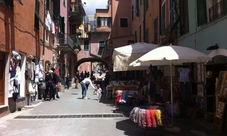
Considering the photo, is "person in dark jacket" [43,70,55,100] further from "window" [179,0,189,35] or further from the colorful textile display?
the colorful textile display

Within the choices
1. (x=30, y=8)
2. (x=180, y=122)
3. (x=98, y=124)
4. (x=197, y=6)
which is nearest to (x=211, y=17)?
(x=197, y=6)

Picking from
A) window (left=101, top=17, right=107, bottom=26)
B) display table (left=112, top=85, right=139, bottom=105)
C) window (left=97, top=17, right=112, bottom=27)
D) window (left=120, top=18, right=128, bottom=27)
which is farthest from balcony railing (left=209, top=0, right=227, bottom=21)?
window (left=101, top=17, right=107, bottom=26)

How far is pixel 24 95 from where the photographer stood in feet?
37.4

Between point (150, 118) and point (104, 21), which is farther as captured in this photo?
point (104, 21)

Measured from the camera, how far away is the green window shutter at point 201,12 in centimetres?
895

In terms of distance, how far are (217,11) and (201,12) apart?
0.98m

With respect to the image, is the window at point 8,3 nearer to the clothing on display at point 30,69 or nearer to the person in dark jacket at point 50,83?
the clothing on display at point 30,69

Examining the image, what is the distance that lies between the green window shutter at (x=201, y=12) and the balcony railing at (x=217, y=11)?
30 cm

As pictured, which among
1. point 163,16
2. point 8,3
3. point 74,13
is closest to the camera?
point 8,3

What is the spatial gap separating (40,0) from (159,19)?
24.8 feet

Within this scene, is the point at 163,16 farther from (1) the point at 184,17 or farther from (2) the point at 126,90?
(2) the point at 126,90

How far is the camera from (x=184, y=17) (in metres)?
11.2

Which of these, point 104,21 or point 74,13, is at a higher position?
point 104,21

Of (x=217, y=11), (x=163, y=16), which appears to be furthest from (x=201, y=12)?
(x=163, y=16)
